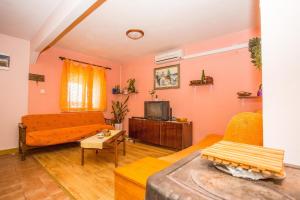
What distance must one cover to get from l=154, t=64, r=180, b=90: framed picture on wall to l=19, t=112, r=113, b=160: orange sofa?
75.5 inches

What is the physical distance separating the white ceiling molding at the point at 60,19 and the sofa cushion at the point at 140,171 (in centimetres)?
167

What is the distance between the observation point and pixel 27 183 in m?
1.93

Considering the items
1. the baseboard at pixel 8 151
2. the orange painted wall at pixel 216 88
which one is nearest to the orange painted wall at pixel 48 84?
the baseboard at pixel 8 151

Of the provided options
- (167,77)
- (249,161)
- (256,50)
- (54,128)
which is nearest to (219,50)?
(167,77)

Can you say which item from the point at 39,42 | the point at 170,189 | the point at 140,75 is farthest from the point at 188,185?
the point at 140,75

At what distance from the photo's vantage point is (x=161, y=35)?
304cm

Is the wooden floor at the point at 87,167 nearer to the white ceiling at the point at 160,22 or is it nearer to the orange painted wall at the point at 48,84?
the orange painted wall at the point at 48,84

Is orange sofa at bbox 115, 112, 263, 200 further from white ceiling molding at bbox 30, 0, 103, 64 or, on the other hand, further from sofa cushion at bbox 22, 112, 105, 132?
sofa cushion at bbox 22, 112, 105, 132

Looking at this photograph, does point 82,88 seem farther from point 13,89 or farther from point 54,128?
point 13,89

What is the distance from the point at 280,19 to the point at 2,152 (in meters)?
4.46

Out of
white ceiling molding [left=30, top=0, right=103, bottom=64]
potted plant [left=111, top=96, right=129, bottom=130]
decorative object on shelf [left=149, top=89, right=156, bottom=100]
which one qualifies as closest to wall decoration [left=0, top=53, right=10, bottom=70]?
white ceiling molding [left=30, top=0, right=103, bottom=64]

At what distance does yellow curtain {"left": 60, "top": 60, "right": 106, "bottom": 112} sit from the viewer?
380cm

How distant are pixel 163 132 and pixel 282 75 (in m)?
2.90

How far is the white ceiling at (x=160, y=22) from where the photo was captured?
212 centimetres
